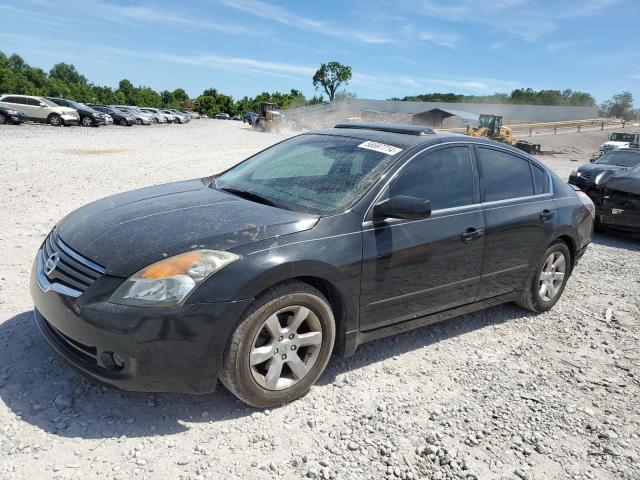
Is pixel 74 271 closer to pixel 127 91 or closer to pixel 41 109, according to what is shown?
pixel 41 109

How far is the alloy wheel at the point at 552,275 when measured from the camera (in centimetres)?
473

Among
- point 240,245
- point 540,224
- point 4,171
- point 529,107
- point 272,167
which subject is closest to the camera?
point 240,245

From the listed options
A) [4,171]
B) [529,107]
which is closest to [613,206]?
[4,171]

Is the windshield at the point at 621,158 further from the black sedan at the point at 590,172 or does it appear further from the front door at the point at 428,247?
the front door at the point at 428,247

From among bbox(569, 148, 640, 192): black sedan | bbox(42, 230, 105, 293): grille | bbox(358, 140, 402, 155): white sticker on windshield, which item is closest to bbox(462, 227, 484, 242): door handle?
bbox(358, 140, 402, 155): white sticker on windshield

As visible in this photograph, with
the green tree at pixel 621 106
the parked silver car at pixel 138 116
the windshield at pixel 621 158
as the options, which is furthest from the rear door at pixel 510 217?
the green tree at pixel 621 106

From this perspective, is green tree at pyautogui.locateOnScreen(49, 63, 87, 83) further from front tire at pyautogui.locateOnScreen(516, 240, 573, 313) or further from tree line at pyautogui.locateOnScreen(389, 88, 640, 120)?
front tire at pyautogui.locateOnScreen(516, 240, 573, 313)

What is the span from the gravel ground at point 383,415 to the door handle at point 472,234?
91 cm

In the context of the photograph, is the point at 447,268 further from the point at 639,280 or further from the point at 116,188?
the point at 116,188

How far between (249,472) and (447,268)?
1988 millimetres

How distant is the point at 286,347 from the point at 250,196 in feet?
3.81

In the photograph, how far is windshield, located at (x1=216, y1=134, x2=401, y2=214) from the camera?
11.1ft

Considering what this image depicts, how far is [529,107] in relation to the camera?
6462cm

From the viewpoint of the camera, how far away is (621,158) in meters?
11.0
